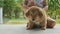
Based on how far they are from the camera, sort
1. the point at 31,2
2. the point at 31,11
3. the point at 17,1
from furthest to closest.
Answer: the point at 17,1
the point at 31,2
the point at 31,11

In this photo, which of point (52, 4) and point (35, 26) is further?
point (52, 4)

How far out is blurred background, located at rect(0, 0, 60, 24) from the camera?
184 cm

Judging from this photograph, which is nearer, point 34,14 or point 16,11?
point 34,14

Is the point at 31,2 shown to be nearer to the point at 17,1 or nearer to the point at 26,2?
the point at 26,2

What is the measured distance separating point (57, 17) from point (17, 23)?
50 centimetres

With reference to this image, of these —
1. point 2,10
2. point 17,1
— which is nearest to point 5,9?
point 2,10

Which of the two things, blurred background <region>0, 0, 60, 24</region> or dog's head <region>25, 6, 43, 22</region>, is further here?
blurred background <region>0, 0, 60, 24</region>

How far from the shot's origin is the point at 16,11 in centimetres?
186

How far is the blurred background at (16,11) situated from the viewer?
1.84 metres

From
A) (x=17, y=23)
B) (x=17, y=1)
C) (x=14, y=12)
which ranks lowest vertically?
(x=17, y=23)

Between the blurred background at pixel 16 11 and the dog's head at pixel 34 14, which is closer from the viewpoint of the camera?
the dog's head at pixel 34 14

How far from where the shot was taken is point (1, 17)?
6.20ft

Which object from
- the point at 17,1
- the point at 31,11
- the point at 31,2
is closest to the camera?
the point at 31,11

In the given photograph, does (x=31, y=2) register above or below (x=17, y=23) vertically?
above
